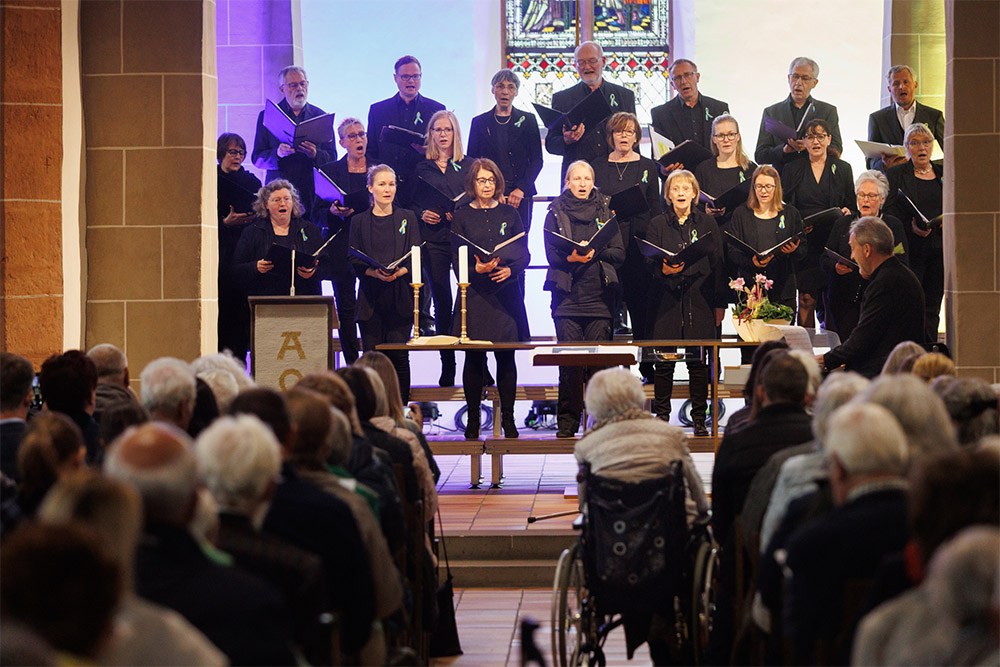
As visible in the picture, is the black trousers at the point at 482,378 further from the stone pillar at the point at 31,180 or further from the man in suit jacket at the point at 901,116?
the man in suit jacket at the point at 901,116

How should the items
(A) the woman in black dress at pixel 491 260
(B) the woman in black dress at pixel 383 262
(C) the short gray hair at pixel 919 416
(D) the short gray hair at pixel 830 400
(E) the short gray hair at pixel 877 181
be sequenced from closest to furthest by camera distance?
(C) the short gray hair at pixel 919 416 < (D) the short gray hair at pixel 830 400 < (A) the woman in black dress at pixel 491 260 < (B) the woman in black dress at pixel 383 262 < (E) the short gray hair at pixel 877 181

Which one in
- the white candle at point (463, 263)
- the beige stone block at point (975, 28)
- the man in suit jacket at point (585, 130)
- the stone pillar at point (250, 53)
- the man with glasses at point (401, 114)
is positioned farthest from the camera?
the stone pillar at point (250, 53)

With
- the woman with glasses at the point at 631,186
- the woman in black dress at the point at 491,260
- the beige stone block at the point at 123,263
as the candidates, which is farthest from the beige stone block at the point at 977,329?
the beige stone block at the point at 123,263

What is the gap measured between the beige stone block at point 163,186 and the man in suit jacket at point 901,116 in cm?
469

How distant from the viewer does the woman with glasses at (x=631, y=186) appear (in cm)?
784

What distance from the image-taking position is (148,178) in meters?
6.69

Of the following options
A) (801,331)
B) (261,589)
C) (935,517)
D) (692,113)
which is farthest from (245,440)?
(692,113)

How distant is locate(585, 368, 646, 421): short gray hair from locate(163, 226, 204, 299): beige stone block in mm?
3205

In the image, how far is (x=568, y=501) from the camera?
6605 millimetres

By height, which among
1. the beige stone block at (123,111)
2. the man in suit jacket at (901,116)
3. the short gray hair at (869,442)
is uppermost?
the man in suit jacket at (901,116)

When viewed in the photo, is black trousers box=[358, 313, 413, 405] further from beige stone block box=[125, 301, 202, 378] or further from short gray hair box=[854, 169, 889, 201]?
short gray hair box=[854, 169, 889, 201]

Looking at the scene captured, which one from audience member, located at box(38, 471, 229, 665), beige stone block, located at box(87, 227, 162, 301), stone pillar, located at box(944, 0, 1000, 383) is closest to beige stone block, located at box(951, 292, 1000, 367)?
stone pillar, located at box(944, 0, 1000, 383)

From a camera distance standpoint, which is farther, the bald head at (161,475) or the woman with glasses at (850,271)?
the woman with glasses at (850,271)

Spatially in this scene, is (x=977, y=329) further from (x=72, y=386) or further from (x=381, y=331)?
(x=72, y=386)
